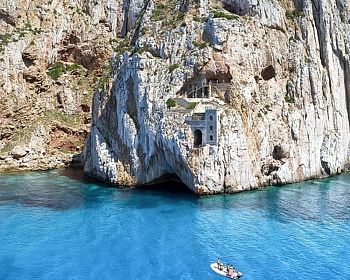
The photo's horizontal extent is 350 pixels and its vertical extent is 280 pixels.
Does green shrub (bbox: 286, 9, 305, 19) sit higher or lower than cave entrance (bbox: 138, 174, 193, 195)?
higher

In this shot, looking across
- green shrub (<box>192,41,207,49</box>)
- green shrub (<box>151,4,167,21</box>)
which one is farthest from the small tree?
green shrub (<box>151,4,167,21</box>)

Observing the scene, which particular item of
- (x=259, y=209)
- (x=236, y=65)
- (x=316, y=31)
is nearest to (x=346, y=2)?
(x=316, y=31)

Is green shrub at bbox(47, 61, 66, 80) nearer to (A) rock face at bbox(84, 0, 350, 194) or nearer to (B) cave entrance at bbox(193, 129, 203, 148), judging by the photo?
(A) rock face at bbox(84, 0, 350, 194)

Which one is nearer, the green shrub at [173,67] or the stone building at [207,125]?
the stone building at [207,125]

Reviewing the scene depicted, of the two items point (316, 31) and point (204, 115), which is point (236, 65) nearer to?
point (204, 115)

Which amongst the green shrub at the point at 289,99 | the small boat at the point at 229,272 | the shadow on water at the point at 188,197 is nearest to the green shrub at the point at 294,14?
the green shrub at the point at 289,99

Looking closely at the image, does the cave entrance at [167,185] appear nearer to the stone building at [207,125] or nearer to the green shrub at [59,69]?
the stone building at [207,125]

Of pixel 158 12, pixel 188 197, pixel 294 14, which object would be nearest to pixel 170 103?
pixel 188 197
